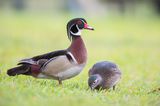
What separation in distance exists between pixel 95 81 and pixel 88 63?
A: 5.85 meters

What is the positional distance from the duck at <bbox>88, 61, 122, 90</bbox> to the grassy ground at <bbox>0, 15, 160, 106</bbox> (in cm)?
19

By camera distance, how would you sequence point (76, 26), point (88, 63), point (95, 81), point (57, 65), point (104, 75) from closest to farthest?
point (57, 65)
point (95, 81)
point (76, 26)
point (104, 75)
point (88, 63)

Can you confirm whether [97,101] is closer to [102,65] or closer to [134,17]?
[102,65]

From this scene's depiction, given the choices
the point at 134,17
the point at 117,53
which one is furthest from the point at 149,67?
the point at 134,17

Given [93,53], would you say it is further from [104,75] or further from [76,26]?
[76,26]

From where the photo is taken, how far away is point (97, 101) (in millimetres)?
8117

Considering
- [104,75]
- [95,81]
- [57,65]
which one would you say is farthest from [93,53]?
[57,65]

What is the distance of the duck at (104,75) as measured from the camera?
948 cm

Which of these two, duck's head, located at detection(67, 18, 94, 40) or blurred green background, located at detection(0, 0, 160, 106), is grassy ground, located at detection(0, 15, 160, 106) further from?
duck's head, located at detection(67, 18, 94, 40)

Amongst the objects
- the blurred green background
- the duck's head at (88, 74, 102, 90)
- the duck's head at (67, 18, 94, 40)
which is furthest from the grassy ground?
the duck's head at (67, 18, 94, 40)

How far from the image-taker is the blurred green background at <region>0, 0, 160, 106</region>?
26.3 ft

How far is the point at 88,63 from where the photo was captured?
49.7 ft

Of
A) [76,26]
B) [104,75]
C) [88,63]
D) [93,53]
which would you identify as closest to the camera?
[76,26]

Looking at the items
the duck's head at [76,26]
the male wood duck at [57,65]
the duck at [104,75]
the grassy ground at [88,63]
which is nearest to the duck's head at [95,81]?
the duck at [104,75]
